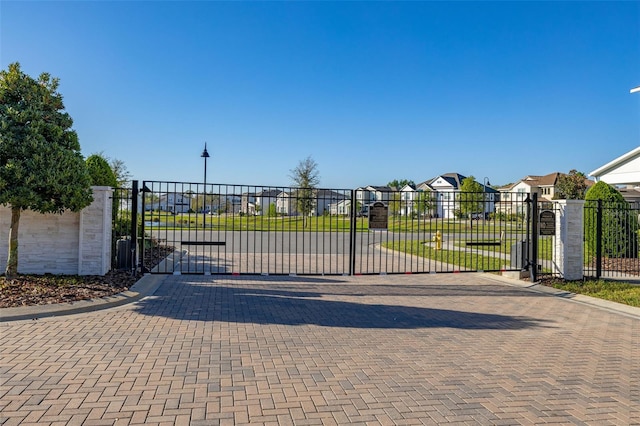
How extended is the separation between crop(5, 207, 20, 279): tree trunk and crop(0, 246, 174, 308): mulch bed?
0.16 metres

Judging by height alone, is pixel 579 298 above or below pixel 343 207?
below

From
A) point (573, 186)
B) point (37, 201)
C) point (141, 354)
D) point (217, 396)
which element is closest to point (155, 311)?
point (141, 354)

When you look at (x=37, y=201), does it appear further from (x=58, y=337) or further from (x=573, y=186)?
(x=573, y=186)

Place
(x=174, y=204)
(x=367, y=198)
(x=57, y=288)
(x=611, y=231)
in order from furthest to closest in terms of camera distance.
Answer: (x=367, y=198) → (x=611, y=231) → (x=174, y=204) → (x=57, y=288)

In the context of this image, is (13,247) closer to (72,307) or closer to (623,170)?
(72,307)

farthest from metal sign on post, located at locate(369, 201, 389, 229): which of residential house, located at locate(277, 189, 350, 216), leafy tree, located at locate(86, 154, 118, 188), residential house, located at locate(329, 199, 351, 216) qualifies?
leafy tree, located at locate(86, 154, 118, 188)

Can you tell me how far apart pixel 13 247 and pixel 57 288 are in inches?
53.8

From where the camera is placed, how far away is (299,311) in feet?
25.7

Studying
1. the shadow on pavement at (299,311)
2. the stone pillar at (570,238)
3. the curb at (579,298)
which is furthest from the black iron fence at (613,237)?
the shadow on pavement at (299,311)

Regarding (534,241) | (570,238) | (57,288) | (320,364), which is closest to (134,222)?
(57,288)

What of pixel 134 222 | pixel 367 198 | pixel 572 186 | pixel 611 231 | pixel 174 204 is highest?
pixel 572 186

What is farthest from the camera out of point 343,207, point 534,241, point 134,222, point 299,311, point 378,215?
point 343,207

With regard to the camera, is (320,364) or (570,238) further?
(570,238)

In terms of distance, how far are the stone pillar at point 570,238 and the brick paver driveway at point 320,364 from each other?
9.70 feet
